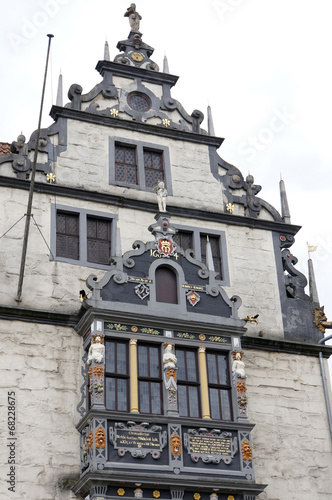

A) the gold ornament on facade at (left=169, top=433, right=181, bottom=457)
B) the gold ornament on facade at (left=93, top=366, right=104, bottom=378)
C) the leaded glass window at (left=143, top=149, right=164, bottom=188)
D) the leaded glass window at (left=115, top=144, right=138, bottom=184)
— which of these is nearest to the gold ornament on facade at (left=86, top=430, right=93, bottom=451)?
the gold ornament on facade at (left=93, top=366, right=104, bottom=378)

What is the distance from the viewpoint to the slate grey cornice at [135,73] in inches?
1038

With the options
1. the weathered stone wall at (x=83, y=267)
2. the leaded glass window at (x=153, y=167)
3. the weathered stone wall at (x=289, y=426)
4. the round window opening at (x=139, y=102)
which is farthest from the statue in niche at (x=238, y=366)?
the round window opening at (x=139, y=102)

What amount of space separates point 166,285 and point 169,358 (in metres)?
2.04

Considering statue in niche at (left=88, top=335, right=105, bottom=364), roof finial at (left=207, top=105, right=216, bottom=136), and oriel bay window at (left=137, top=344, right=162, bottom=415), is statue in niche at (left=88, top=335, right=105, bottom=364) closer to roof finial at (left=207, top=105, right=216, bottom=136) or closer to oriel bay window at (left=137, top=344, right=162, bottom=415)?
oriel bay window at (left=137, top=344, right=162, bottom=415)

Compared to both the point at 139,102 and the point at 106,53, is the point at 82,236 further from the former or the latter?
the point at 106,53

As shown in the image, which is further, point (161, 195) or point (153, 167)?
point (153, 167)

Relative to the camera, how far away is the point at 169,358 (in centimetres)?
2127

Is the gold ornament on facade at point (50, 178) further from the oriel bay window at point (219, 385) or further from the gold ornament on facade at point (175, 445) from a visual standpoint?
the gold ornament on facade at point (175, 445)

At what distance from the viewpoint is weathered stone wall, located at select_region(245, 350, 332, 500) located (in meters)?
22.6

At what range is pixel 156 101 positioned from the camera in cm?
2642

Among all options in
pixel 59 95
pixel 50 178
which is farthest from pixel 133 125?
pixel 50 178

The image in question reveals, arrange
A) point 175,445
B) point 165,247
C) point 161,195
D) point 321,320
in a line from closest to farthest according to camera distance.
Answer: point 175,445 → point 165,247 → point 161,195 → point 321,320

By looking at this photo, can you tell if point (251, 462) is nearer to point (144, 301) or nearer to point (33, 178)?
point (144, 301)

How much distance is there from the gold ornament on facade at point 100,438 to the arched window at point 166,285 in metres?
3.72
